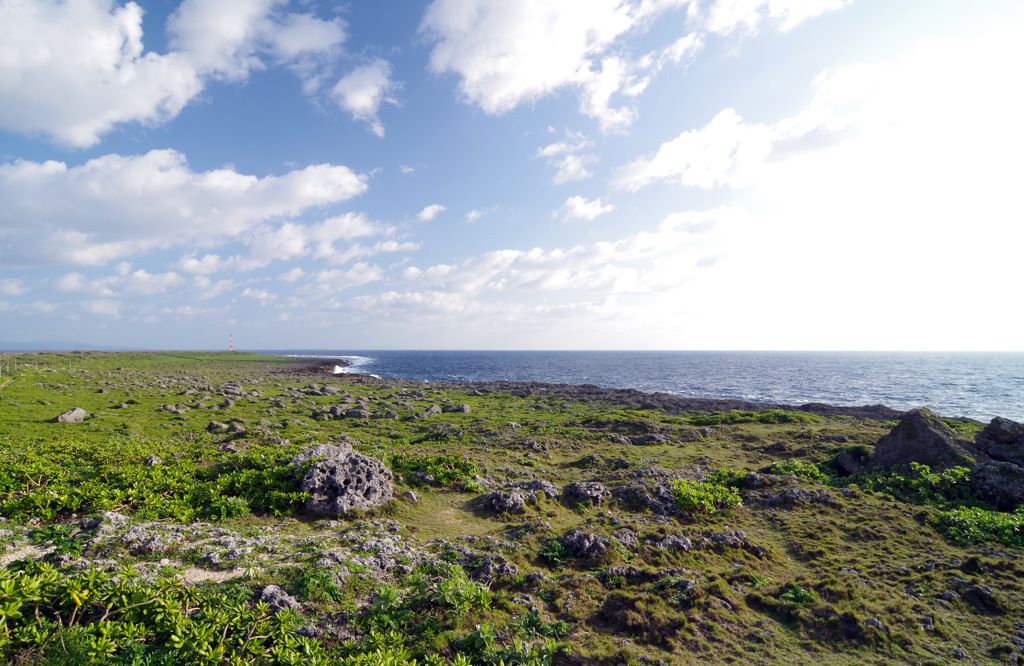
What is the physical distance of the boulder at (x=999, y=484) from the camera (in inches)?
720

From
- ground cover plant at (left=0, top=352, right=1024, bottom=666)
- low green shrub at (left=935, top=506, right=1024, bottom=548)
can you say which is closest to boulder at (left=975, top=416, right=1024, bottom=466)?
ground cover plant at (left=0, top=352, right=1024, bottom=666)

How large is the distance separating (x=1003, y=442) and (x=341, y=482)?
37.0 m

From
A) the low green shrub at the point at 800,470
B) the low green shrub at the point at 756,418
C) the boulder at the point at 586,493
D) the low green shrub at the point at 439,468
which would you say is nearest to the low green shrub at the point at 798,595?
the boulder at the point at 586,493

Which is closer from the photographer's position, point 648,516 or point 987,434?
point 648,516

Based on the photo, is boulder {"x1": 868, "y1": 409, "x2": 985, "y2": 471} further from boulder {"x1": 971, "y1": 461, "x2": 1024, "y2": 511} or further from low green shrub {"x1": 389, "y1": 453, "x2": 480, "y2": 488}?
low green shrub {"x1": 389, "y1": 453, "x2": 480, "y2": 488}

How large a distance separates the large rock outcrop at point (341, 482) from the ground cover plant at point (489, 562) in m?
0.38

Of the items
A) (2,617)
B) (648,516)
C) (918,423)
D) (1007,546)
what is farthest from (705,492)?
(2,617)

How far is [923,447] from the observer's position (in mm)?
23359

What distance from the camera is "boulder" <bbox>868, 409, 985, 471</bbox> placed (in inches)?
872

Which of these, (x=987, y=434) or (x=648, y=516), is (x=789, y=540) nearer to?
(x=648, y=516)

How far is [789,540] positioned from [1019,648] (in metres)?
6.46

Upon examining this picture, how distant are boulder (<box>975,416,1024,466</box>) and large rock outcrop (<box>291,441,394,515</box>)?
33392 millimetres

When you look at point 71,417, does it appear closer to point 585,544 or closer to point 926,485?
point 585,544

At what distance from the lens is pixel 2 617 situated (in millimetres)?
6152
